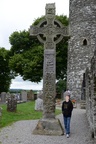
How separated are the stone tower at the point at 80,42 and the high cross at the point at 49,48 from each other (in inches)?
709

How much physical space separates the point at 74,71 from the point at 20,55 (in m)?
10.2

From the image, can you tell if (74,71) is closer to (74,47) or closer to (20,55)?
(74,47)

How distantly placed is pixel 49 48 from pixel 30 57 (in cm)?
2593

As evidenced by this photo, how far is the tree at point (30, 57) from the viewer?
35.7 m

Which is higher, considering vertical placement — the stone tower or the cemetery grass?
the stone tower

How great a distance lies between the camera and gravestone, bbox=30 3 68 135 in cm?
1035

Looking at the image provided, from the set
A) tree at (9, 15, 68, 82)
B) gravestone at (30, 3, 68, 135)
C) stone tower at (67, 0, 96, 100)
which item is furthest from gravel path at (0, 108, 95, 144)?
tree at (9, 15, 68, 82)

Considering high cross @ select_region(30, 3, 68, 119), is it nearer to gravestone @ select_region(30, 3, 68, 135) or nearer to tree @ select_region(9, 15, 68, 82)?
gravestone @ select_region(30, 3, 68, 135)

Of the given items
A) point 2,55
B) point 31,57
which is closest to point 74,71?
point 31,57

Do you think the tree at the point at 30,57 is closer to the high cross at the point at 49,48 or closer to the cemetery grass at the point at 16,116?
the cemetery grass at the point at 16,116

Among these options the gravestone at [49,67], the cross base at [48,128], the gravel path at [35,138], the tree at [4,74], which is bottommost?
the gravel path at [35,138]

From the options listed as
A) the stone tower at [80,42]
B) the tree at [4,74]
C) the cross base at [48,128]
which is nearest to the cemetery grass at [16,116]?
the cross base at [48,128]

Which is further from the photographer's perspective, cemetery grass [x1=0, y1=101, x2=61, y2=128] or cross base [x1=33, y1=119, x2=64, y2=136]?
cemetery grass [x1=0, y1=101, x2=61, y2=128]

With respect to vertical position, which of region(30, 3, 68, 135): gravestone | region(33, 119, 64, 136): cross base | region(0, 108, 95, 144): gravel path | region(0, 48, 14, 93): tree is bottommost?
region(0, 108, 95, 144): gravel path
